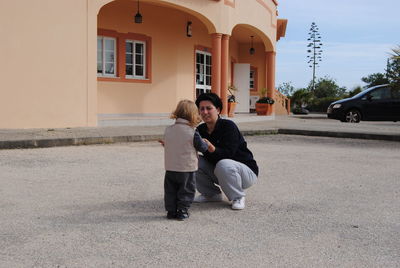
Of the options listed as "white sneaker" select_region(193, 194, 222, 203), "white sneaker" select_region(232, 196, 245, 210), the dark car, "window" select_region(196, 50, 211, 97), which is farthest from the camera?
the dark car

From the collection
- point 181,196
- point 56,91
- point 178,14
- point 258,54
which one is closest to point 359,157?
point 181,196

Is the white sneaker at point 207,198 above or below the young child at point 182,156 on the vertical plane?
below

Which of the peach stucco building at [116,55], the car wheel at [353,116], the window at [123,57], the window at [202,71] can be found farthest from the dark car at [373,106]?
the window at [123,57]

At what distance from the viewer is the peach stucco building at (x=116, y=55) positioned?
10992mm

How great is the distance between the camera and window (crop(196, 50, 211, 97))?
17.2 meters

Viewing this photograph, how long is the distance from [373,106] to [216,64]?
6.77 metres

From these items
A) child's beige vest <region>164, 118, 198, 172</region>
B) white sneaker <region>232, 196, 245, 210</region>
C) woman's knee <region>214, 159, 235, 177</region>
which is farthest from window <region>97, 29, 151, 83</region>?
child's beige vest <region>164, 118, 198, 172</region>

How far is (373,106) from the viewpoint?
59.2 feet

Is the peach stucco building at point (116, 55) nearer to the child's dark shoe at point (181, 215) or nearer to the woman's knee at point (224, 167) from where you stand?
the woman's knee at point (224, 167)

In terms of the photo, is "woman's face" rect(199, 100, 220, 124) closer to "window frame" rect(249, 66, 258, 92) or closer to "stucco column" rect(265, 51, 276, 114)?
"stucco column" rect(265, 51, 276, 114)

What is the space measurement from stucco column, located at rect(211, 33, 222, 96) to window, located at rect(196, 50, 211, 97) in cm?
187

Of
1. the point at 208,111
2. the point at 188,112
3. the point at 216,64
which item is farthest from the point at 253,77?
the point at 188,112

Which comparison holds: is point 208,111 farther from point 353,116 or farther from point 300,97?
point 300,97

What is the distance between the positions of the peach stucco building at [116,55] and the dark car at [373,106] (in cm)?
339
